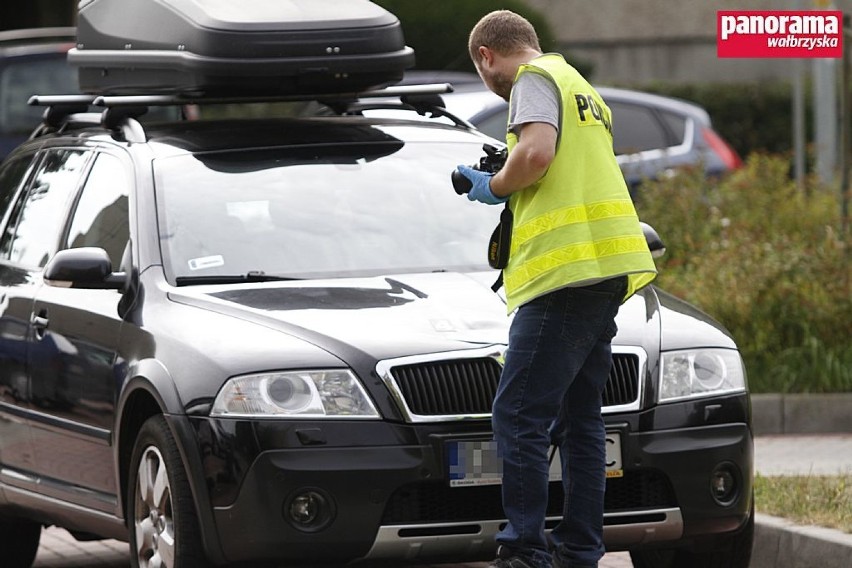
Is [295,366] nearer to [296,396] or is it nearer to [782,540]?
[296,396]

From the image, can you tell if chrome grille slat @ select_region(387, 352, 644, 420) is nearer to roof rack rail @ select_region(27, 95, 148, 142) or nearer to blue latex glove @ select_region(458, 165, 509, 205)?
blue latex glove @ select_region(458, 165, 509, 205)

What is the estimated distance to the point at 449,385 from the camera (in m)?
5.43

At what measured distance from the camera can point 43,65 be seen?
17344 millimetres

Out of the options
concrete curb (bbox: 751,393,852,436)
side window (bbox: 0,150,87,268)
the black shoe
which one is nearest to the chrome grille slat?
the black shoe

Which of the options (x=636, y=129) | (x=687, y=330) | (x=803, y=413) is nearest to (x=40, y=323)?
(x=687, y=330)

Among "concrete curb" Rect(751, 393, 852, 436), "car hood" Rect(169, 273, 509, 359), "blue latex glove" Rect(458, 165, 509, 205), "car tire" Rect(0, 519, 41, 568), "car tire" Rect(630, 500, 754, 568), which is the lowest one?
"concrete curb" Rect(751, 393, 852, 436)

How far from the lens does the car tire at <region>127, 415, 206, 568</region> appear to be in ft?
17.8

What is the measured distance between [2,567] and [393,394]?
2606mm

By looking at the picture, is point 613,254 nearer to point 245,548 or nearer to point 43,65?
point 245,548

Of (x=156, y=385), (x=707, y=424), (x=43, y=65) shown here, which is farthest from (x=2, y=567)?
(x=43, y=65)

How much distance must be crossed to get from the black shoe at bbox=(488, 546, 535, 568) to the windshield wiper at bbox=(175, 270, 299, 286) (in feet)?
4.33

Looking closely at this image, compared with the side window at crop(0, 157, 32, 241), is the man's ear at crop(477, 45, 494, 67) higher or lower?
higher

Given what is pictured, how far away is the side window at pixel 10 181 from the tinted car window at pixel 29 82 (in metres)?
9.34

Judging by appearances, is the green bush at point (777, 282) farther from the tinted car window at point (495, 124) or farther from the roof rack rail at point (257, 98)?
the roof rack rail at point (257, 98)
